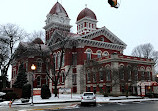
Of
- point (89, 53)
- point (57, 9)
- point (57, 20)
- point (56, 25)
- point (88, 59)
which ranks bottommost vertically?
point (88, 59)

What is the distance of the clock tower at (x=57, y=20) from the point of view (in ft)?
204

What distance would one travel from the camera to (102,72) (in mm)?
40625

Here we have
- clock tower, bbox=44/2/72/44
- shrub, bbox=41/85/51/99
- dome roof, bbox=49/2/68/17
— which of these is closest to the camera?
shrub, bbox=41/85/51/99

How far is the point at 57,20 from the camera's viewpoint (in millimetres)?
62812

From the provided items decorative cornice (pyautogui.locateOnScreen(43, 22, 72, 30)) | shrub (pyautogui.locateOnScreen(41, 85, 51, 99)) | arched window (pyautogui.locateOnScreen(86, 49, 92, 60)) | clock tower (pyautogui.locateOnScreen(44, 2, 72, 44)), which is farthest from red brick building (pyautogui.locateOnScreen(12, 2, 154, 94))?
shrub (pyautogui.locateOnScreen(41, 85, 51, 99))

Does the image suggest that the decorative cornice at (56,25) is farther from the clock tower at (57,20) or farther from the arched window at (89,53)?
the arched window at (89,53)

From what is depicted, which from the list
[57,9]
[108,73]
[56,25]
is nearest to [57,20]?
[56,25]

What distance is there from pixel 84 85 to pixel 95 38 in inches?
450

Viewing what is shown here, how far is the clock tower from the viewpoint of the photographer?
62312mm

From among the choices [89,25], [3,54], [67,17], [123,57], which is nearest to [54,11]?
[67,17]

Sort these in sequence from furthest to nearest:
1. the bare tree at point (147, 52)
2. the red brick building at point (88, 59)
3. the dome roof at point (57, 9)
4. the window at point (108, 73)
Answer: the bare tree at point (147, 52) → the dome roof at point (57, 9) → the red brick building at point (88, 59) → the window at point (108, 73)

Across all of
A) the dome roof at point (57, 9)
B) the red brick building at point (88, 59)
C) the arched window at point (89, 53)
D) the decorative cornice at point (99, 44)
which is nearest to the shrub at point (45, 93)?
the red brick building at point (88, 59)

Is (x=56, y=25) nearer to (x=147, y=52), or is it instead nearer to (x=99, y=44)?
(x=99, y=44)

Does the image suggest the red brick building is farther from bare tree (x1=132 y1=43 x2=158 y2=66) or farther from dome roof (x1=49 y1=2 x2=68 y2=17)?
bare tree (x1=132 y1=43 x2=158 y2=66)
